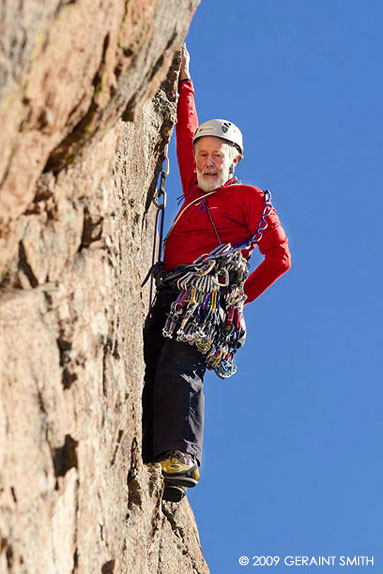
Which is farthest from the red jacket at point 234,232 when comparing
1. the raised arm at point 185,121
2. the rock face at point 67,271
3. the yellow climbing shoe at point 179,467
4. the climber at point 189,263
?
the yellow climbing shoe at point 179,467

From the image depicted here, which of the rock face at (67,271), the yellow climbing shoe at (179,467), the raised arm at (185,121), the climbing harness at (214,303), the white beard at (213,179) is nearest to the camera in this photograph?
the rock face at (67,271)

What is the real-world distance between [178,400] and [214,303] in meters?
0.66

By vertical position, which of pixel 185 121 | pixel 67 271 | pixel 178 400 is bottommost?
→ pixel 67 271

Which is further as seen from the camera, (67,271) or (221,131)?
(221,131)

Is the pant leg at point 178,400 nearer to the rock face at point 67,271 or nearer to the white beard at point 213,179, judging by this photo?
the rock face at point 67,271

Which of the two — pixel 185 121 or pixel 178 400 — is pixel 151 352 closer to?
Result: pixel 178 400

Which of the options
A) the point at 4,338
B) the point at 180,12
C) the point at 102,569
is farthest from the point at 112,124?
the point at 102,569

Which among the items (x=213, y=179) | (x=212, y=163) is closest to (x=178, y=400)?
(x=213, y=179)

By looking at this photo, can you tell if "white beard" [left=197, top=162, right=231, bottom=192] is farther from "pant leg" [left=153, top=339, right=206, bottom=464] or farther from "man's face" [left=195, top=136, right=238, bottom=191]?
"pant leg" [left=153, top=339, right=206, bottom=464]

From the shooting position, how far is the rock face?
4297 mm

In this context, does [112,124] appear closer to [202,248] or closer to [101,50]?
[101,50]

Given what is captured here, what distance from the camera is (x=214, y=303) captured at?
6.78 metres

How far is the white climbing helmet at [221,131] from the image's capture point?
23.9 feet

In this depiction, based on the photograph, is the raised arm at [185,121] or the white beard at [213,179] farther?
the raised arm at [185,121]
